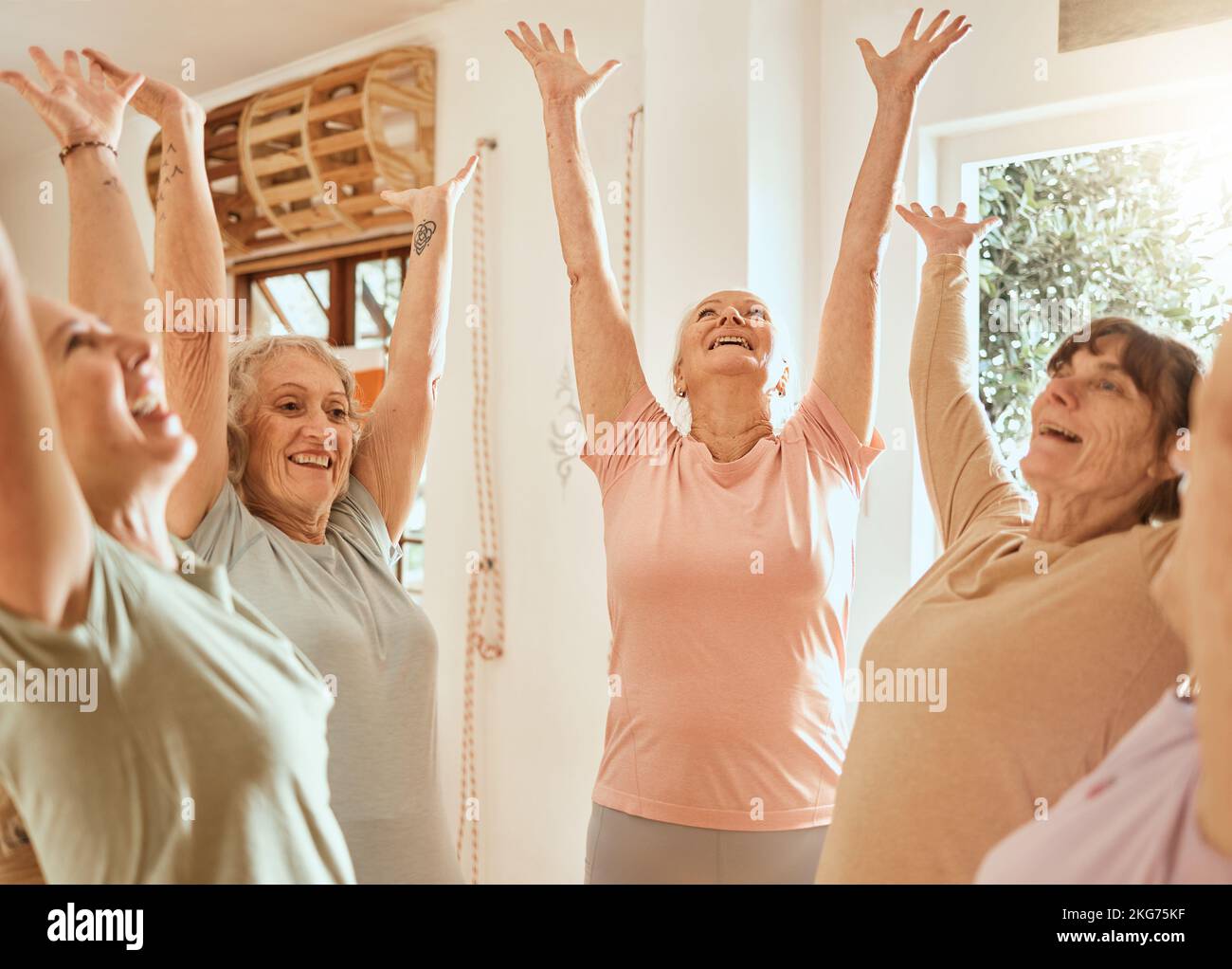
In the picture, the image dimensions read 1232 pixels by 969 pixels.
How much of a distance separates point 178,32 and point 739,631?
173 centimetres

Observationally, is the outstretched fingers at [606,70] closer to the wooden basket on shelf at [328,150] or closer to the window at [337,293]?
the wooden basket on shelf at [328,150]

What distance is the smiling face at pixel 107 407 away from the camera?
58 centimetres

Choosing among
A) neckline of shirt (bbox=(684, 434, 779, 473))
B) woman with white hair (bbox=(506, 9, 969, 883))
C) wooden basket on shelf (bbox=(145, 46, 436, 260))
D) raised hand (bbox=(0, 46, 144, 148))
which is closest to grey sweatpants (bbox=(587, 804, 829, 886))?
woman with white hair (bbox=(506, 9, 969, 883))

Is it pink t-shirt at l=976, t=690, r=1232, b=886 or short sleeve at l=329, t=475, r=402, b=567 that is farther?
short sleeve at l=329, t=475, r=402, b=567

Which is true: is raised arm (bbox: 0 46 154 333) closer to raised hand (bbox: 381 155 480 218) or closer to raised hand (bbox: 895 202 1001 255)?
raised hand (bbox: 381 155 480 218)

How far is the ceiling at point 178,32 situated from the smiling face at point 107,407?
Answer: 5.31 feet

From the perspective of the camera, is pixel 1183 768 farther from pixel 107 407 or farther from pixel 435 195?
pixel 435 195

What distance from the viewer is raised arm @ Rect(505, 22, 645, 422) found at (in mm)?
1119

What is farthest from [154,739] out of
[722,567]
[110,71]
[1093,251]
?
[1093,251]

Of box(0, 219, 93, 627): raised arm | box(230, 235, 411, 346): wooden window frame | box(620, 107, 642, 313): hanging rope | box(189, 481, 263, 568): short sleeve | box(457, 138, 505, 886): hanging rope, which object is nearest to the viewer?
box(0, 219, 93, 627): raised arm

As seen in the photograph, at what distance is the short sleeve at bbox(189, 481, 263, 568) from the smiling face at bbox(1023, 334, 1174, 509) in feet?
2.03

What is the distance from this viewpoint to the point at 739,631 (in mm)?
1085

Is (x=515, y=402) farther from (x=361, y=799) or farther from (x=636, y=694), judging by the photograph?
(x=361, y=799)

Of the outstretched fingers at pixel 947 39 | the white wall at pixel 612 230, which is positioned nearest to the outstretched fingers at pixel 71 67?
the outstretched fingers at pixel 947 39
